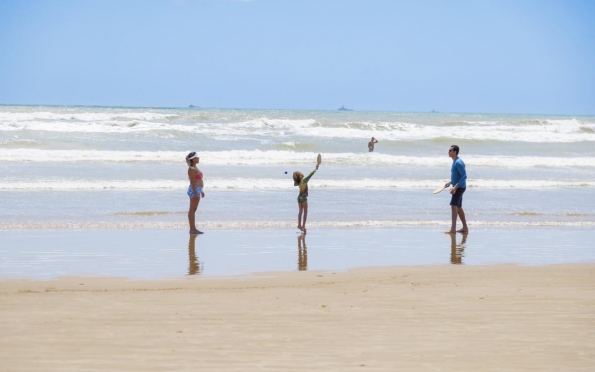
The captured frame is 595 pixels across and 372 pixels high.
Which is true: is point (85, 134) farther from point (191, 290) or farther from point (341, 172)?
point (191, 290)

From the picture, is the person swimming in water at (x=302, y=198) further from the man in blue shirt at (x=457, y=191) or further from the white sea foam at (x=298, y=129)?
the white sea foam at (x=298, y=129)

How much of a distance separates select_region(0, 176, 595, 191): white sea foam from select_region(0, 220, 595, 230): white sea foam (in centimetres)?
511

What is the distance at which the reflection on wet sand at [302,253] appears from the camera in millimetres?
8695

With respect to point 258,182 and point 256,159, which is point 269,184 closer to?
point 258,182

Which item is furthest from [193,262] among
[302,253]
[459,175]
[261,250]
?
[459,175]

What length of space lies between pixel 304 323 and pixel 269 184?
12.8 metres

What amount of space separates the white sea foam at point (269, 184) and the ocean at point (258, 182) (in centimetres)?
3

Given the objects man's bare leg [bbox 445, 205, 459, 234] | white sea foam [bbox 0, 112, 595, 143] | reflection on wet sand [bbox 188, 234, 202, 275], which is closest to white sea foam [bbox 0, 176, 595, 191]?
man's bare leg [bbox 445, 205, 459, 234]

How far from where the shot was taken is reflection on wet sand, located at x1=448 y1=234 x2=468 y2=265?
30.4 ft

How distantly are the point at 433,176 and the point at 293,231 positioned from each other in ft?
36.8

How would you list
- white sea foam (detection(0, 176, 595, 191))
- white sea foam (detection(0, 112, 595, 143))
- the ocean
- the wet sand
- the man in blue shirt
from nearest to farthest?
the wet sand → the man in blue shirt → the ocean → white sea foam (detection(0, 176, 595, 191)) → white sea foam (detection(0, 112, 595, 143))

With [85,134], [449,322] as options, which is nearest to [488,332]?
[449,322]

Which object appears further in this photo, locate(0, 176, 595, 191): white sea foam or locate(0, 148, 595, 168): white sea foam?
locate(0, 148, 595, 168): white sea foam

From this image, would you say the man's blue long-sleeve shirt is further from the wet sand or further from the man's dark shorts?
the wet sand
